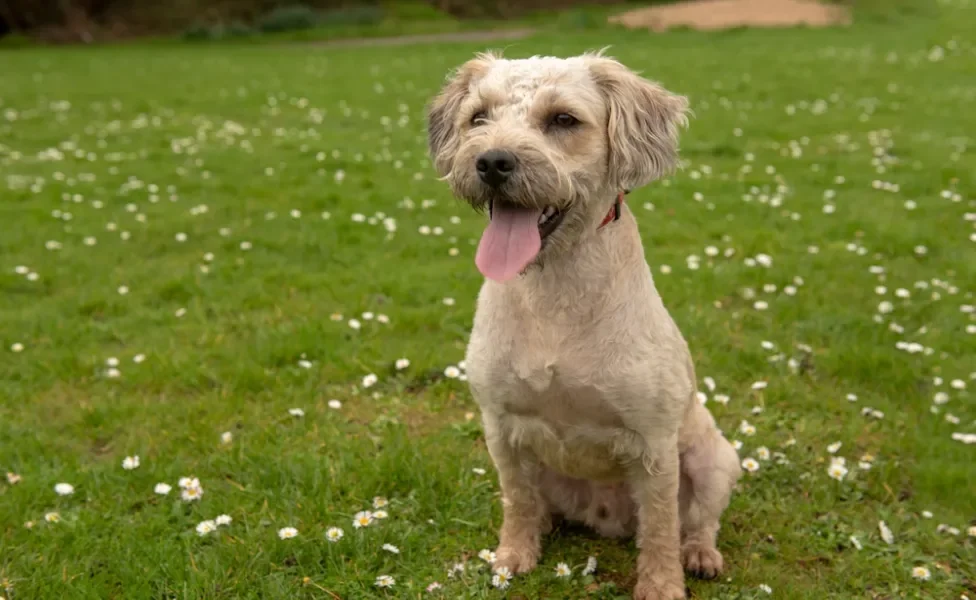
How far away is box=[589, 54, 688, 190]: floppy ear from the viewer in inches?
120

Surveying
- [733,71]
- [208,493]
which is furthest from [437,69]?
[208,493]

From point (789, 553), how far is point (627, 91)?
2.17 m

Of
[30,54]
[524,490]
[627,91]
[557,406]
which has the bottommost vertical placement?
[30,54]

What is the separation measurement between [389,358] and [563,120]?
2.72 m

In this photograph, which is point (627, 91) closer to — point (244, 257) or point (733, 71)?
point (244, 257)

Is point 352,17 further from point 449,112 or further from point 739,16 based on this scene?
point 449,112

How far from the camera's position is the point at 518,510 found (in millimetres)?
3609

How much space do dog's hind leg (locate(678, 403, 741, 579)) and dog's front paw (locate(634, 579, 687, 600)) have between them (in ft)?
0.65

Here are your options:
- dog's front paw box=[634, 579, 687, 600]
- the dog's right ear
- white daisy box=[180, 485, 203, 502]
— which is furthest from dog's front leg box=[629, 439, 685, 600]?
white daisy box=[180, 485, 203, 502]

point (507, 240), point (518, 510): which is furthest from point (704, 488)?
point (507, 240)

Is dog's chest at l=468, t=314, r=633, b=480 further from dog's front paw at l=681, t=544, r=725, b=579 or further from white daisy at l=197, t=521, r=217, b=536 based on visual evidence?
white daisy at l=197, t=521, r=217, b=536

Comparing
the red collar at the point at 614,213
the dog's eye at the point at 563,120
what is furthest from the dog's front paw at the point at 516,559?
the dog's eye at the point at 563,120

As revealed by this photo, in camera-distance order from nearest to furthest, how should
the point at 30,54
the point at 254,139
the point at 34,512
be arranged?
the point at 34,512 < the point at 254,139 < the point at 30,54

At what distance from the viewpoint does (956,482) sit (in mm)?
4078
